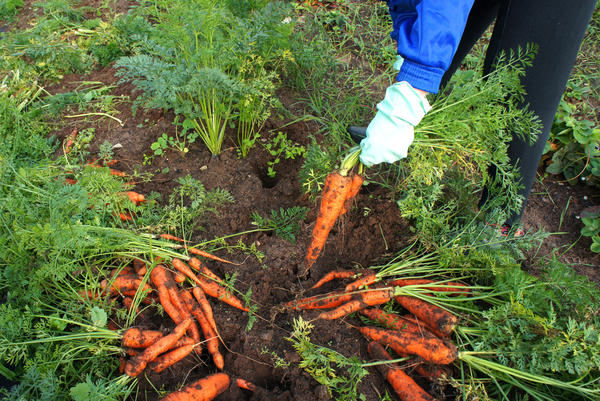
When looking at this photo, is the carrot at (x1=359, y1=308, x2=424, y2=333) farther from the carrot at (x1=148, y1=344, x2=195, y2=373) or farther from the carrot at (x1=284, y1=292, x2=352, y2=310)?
the carrot at (x1=148, y1=344, x2=195, y2=373)

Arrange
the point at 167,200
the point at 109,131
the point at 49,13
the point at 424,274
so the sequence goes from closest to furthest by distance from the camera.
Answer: the point at 424,274 → the point at 167,200 → the point at 109,131 → the point at 49,13

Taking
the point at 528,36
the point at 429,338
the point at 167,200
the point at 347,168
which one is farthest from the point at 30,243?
the point at 528,36

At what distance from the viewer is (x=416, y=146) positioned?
213 centimetres

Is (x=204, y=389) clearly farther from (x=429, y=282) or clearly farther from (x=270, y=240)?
(x=429, y=282)

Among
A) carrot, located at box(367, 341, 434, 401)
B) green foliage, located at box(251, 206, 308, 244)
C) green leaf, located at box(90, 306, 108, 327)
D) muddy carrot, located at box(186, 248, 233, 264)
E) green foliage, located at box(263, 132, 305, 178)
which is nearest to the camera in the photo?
carrot, located at box(367, 341, 434, 401)

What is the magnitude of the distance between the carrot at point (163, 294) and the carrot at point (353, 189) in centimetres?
113

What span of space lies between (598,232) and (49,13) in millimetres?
5942

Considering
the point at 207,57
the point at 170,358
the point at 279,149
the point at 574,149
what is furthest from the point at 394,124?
the point at 574,149

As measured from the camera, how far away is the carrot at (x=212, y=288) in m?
2.14

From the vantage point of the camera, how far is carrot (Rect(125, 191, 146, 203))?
8.29ft

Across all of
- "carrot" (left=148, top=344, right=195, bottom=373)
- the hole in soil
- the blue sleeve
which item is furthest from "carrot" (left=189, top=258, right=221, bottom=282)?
the blue sleeve

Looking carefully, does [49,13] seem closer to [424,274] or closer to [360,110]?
[360,110]

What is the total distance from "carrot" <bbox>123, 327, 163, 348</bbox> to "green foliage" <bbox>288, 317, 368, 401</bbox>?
28.0 inches

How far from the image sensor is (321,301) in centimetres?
214
